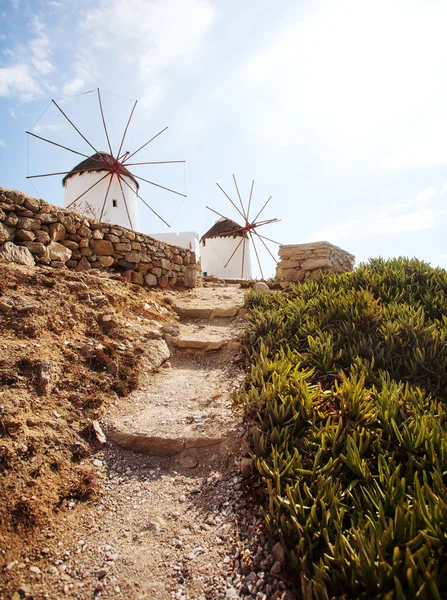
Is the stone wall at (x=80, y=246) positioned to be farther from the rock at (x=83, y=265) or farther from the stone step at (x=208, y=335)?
the stone step at (x=208, y=335)

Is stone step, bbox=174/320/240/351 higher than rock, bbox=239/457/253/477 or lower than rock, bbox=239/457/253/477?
higher

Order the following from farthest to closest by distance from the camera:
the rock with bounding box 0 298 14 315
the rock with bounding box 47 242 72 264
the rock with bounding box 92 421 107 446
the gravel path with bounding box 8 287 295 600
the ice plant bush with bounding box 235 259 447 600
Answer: the rock with bounding box 47 242 72 264, the rock with bounding box 0 298 14 315, the rock with bounding box 92 421 107 446, the gravel path with bounding box 8 287 295 600, the ice plant bush with bounding box 235 259 447 600

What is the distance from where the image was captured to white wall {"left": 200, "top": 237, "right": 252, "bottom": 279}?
773 inches

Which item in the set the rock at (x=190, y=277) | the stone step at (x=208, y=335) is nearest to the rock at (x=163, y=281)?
the rock at (x=190, y=277)

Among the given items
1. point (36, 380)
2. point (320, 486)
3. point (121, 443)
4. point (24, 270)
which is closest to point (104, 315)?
point (24, 270)

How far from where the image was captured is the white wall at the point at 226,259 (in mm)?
19641

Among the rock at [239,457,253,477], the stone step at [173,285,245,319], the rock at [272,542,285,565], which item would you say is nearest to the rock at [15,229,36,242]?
the stone step at [173,285,245,319]

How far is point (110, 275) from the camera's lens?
20.2 feet

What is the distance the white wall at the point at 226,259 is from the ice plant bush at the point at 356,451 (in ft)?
47.6

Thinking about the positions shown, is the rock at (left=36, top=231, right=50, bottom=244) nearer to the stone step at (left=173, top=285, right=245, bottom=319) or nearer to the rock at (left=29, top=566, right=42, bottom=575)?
the stone step at (left=173, top=285, right=245, bottom=319)

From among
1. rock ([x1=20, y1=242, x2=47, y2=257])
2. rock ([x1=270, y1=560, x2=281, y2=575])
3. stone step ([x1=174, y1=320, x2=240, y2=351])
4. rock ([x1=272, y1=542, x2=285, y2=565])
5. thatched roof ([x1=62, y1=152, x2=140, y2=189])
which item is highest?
thatched roof ([x1=62, y1=152, x2=140, y2=189])

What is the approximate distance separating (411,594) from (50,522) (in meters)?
2.24

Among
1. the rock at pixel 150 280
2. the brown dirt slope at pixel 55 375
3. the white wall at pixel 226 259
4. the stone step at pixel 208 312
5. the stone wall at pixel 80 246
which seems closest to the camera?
the brown dirt slope at pixel 55 375

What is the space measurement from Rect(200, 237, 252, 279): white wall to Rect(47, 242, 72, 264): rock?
1418 centimetres
